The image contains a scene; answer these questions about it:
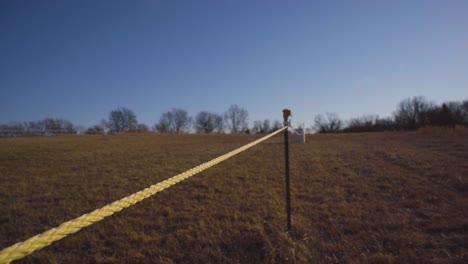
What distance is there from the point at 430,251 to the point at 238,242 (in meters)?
2.25

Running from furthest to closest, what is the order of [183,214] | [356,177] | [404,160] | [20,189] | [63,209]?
[404,160] < [356,177] < [20,189] < [63,209] < [183,214]

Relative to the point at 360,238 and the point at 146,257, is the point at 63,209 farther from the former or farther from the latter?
the point at 360,238

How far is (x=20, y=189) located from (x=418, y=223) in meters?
8.63

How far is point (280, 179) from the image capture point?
6621 mm

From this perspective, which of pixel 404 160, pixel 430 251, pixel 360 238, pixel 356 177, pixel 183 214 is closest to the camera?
pixel 430 251

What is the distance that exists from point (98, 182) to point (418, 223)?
719cm

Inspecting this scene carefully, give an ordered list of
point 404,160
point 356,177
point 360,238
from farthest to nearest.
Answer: point 404,160, point 356,177, point 360,238

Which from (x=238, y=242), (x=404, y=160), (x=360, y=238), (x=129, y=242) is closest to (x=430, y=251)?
(x=360, y=238)

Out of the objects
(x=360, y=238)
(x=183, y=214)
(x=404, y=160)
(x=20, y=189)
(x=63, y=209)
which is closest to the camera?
(x=360, y=238)

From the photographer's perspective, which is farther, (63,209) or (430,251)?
(63,209)

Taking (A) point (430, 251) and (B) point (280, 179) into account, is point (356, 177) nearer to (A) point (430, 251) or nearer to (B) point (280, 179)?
(B) point (280, 179)

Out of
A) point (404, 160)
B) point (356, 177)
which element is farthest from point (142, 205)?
point (404, 160)

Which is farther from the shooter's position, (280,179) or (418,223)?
(280,179)

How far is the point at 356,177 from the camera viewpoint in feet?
21.6
